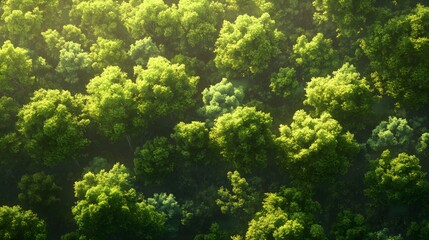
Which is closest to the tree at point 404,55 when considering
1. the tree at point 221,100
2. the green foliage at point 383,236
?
the green foliage at point 383,236

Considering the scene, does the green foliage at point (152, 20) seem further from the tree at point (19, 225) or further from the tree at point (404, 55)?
the tree at point (19, 225)

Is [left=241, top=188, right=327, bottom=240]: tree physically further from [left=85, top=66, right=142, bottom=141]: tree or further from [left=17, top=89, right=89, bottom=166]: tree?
[left=17, top=89, right=89, bottom=166]: tree

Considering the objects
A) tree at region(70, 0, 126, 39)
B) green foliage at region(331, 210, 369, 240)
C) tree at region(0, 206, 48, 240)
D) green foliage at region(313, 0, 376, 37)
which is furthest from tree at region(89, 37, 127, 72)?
green foliage at region(331, 210, 369, 240)

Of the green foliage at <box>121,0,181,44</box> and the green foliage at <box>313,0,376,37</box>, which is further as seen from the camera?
the green foliage at <box>121,0,181,44</box>

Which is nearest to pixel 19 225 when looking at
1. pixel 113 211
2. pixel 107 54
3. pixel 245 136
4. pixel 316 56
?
pixel 113 211

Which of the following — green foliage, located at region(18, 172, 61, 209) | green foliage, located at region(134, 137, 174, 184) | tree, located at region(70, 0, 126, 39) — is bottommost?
green foliage, located at region(18, 172, 61, 209)

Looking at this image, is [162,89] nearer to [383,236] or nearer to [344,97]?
[344,97]
